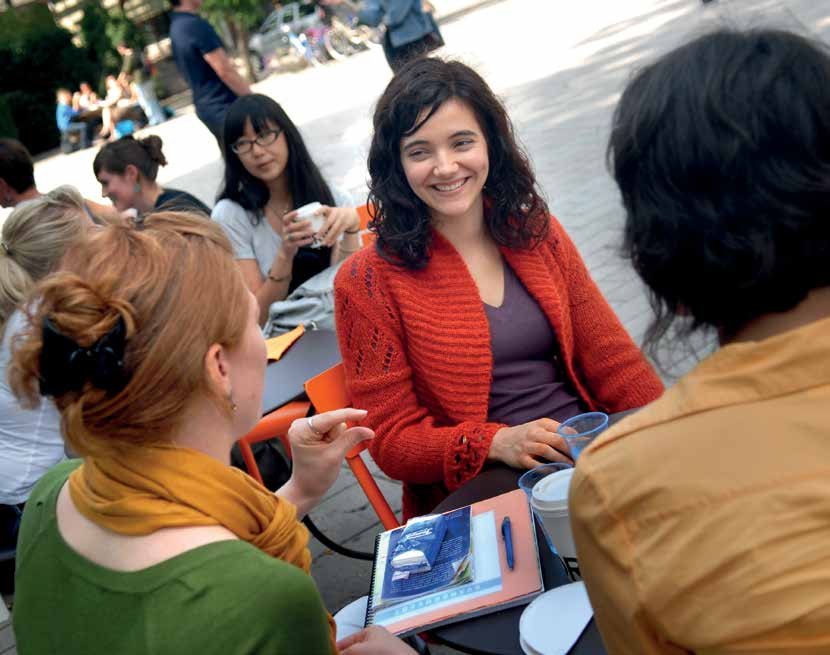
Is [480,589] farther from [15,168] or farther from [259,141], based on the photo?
[15,168]

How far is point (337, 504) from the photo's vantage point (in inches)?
165

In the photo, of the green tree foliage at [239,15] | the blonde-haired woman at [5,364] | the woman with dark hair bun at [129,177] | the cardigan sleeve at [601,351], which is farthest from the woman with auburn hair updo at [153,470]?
the green tree foliage at [239,15]

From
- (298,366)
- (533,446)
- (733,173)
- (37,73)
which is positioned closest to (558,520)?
(533,446)

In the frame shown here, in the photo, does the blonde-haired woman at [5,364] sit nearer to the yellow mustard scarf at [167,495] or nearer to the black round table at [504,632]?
the yellow mustard scarf at [167,495]

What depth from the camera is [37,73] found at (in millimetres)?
23328

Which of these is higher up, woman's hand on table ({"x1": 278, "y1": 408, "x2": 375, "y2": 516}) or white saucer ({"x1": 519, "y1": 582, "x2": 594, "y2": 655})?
woman's hand on table ({"x1": 278, "y1": 408, "x2": 375, "y2": 516})

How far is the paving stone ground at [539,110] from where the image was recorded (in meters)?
3.85

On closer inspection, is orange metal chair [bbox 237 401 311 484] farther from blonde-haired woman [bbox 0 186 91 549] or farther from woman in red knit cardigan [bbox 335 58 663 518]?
blonde-haired woman [bbox 0 186 91 549]

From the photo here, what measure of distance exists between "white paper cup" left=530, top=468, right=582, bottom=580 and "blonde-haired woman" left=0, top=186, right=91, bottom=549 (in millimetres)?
1940

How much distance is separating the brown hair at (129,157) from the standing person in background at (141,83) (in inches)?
658

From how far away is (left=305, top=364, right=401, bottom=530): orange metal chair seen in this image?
272 cm

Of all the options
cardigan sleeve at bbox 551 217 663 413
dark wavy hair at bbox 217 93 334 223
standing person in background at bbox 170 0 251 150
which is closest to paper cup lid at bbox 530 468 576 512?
cardigan sleeve at bbox 551 217 663 413

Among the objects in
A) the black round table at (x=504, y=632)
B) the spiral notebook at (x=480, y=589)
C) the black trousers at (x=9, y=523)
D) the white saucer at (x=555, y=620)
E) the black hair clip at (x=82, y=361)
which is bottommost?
the black trousers at (x=9, y=523)

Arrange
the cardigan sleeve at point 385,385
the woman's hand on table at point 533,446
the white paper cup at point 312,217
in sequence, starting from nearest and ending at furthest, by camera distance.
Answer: the woman's hand on table at point 533,446
the cardigan sleeve at point 385,385
the white paper cup at point 312,217
